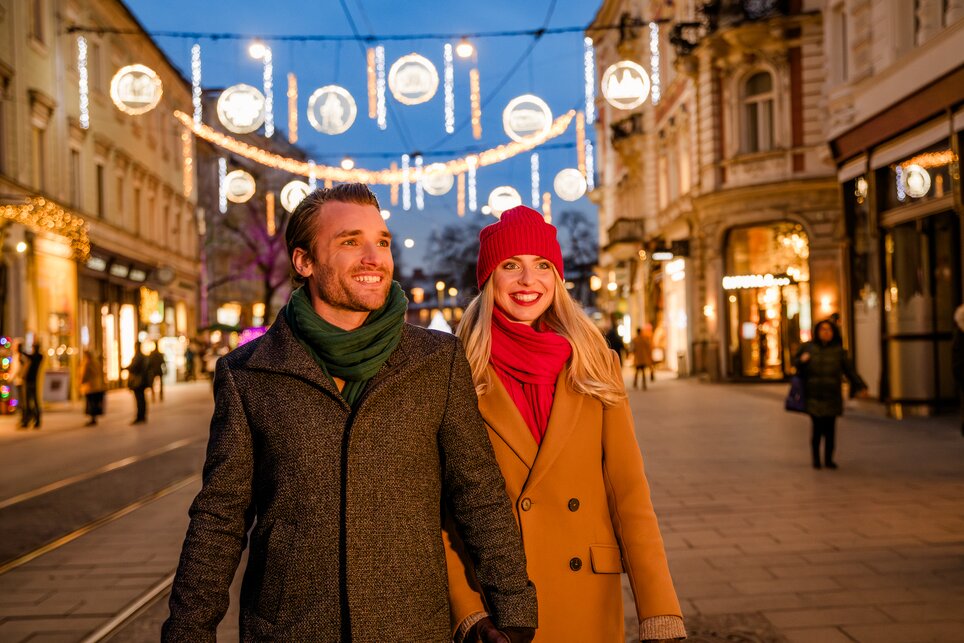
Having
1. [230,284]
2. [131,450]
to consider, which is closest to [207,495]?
[131,450]

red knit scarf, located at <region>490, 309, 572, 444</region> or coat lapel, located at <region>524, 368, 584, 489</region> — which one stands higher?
red knit scarf, located at <region>490, 309, 572, 444</region>

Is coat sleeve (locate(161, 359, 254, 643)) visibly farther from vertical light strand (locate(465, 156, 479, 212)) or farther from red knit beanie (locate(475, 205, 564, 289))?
vertical light strand (locate(465, 156, 479, 212))

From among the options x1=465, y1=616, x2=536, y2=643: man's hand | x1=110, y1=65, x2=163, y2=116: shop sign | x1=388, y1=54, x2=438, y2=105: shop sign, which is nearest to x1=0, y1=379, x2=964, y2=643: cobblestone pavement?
x1=465, y1=616, x2=536, y2=643: man's hand

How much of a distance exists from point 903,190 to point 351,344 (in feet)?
52.2

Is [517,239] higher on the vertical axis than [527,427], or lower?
higher

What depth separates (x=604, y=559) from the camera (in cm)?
295

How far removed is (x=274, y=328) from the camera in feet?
9.06

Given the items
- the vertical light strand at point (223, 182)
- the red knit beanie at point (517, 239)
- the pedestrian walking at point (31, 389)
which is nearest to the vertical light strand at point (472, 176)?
the vertical light strand at point (223, 182)

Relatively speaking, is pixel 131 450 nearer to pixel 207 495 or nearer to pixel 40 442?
pixel 40 442

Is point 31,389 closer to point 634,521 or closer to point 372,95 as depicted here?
point 372,95

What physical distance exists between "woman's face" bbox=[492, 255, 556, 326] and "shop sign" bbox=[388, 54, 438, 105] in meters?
9.87

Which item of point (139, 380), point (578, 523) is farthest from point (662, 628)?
point (139, 380)

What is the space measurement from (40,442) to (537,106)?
1021cm

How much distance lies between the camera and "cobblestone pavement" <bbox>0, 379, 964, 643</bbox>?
529 cm
